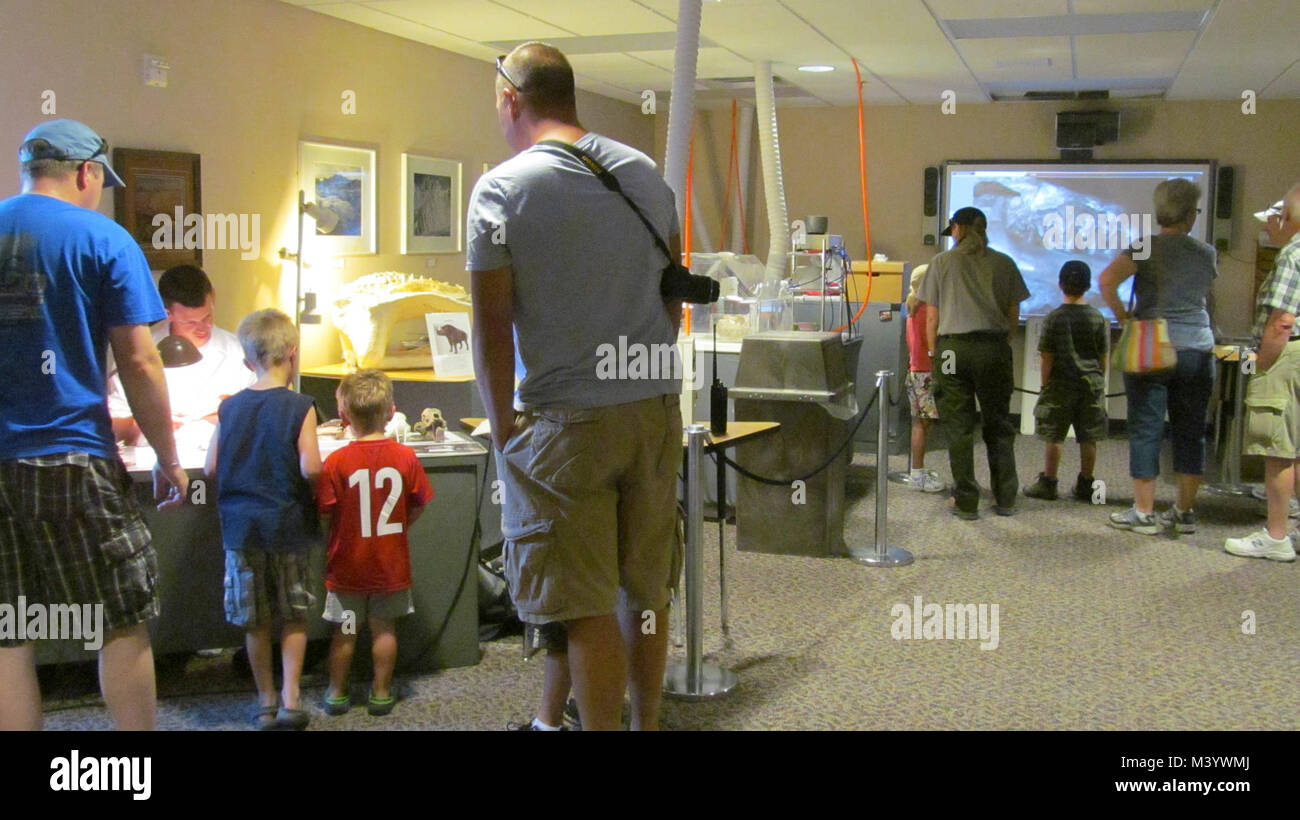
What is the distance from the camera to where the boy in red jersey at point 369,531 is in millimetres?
3021

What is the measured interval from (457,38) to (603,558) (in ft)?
15.2

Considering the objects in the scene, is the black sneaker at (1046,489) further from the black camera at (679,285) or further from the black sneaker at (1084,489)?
the black camera at (679,285)

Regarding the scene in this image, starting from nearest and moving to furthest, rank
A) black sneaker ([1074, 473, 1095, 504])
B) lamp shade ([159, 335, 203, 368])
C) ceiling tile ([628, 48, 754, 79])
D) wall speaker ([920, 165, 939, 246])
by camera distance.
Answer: lamp shade ([159, 335, 203, 368]) → black sneaker ([1074, 473, 1095, 504]) → ceiling tile ([628, 48, 754, 79]) → wall speaker ([920, 165, 939, 246])

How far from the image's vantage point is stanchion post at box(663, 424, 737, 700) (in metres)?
3.10

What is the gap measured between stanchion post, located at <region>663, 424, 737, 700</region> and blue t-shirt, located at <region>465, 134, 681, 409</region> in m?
0.89

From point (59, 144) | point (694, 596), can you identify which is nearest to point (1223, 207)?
point (694, 596)

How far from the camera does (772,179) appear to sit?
637 centimetres

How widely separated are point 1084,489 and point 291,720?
4.40 m

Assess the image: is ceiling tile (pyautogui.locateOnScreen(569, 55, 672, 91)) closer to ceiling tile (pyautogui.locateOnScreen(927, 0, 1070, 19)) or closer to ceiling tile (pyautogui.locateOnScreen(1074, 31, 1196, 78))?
ceiling tile (pyautogui.locateOnScreen(927, 0, 1070, 19))

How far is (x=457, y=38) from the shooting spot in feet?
20.1

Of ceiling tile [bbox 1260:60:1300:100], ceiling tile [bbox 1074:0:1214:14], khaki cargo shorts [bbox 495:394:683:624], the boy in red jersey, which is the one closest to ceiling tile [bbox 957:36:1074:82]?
ceiling tile [bbox 1074:0:1214:14]

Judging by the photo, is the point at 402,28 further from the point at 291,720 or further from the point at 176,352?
the point at 291,720
